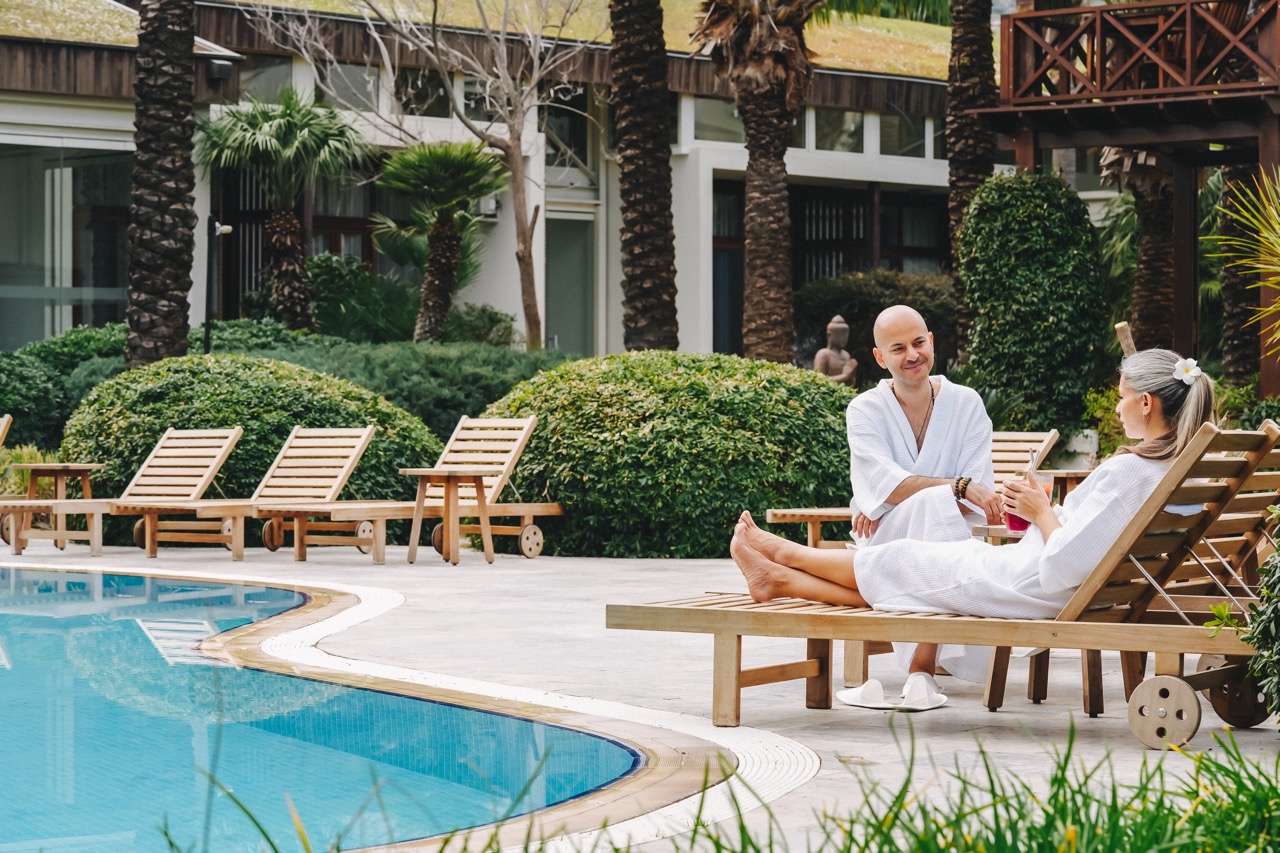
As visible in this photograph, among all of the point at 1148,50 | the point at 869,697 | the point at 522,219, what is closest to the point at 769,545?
the point at 869,697

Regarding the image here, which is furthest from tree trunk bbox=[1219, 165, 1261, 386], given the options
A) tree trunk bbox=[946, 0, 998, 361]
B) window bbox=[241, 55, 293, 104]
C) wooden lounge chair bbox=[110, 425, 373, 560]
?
window bbox=[241, 55, 293, 104]

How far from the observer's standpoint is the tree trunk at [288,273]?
1075 inches

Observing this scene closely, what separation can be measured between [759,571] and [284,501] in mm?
7763

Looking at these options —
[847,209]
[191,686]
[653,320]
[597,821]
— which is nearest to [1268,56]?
[653,320]

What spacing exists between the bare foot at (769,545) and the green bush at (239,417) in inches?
358

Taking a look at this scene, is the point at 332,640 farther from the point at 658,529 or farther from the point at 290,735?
the point at 658,529

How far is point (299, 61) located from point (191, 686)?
23466 mm

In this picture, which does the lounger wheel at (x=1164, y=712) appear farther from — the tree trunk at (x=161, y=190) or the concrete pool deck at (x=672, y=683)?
the tree trunk at (x=161, y=190)

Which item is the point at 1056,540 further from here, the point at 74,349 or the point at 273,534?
the point at 74,349

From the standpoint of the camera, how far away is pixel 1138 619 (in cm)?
586

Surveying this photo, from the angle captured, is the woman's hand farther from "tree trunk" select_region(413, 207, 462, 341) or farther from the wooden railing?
"tree trunk" select_region(413, 207, 462, 341)

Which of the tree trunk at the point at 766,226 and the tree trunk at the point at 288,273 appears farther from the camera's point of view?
the tree trunk at the point at 288,273


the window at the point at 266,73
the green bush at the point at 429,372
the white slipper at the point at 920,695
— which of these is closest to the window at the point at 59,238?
the window at the point at 266,73

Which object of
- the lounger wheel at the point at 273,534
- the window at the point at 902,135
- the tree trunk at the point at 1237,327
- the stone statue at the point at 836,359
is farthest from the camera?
the window at the point at 902,135
